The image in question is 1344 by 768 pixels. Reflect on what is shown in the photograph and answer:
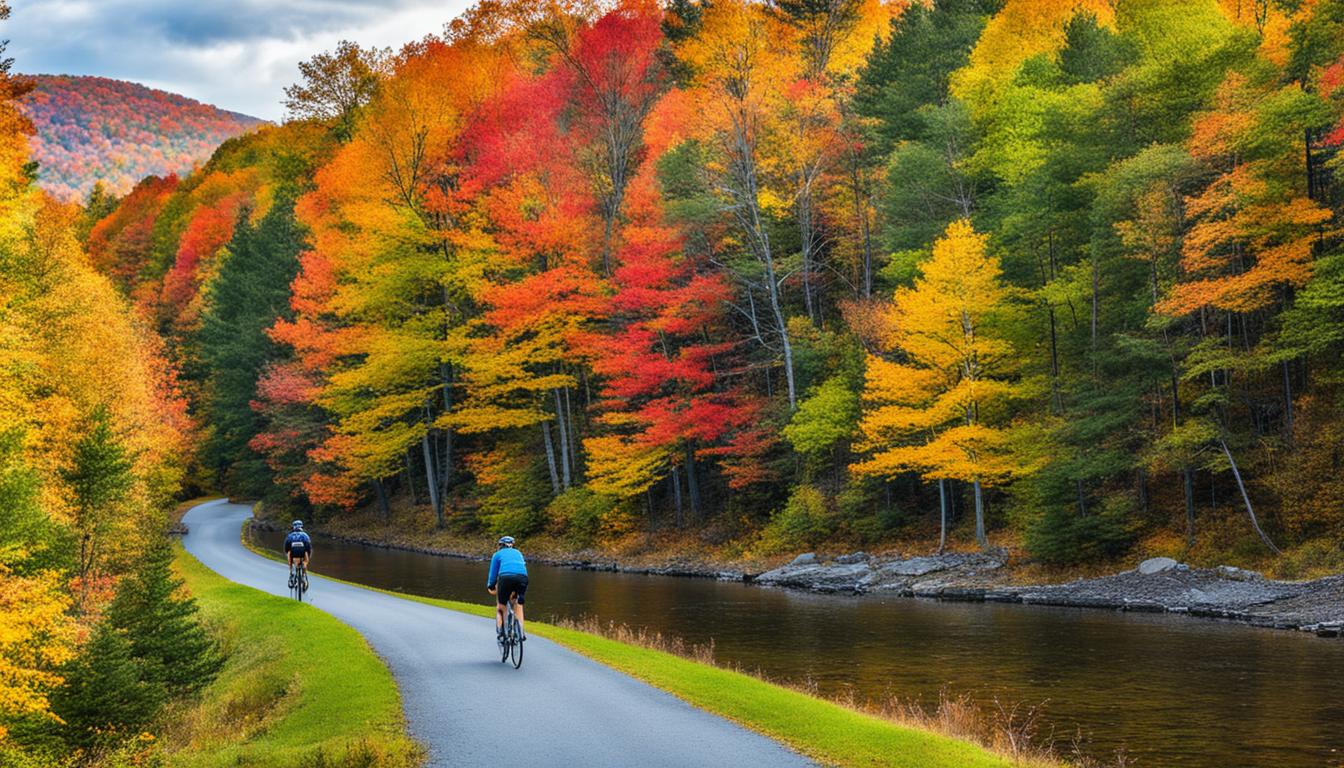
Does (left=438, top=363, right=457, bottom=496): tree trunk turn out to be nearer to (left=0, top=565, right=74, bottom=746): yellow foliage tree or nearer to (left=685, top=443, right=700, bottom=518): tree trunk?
(left=685, top=443, right=700, bottom=518): tree trunk

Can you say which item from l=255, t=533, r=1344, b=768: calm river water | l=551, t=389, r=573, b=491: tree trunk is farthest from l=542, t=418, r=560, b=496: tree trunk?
l=255, t=533, r=1344, b=768: calm river water

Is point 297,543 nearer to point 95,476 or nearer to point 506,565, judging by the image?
point 95,476

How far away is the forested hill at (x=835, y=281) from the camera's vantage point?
1126 inches

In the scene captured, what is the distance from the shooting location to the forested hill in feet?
93.8

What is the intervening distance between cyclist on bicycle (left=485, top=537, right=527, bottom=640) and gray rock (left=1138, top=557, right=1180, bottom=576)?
19.6m

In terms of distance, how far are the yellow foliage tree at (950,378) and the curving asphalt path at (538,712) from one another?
57.0ft

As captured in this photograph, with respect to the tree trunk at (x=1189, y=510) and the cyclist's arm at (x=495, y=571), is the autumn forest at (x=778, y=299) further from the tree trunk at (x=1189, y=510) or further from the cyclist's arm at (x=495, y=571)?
the cyclist's arm at (x=495, y=571)

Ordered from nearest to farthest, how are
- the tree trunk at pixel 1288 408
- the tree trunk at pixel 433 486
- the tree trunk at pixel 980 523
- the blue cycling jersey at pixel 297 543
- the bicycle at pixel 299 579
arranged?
1. the blue cycling jersey at pixel 297 543
2. the bicycle at pixel 299 579
3. the tree trunk at pixel 1288 408
4. the tree trunk at pixel 980 523
5. the tree trunk at pixel 433 486

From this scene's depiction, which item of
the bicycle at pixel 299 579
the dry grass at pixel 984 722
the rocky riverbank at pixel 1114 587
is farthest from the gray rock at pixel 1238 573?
the bicycle at pixel 299 579

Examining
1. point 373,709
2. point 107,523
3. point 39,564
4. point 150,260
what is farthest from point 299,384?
point 150,260

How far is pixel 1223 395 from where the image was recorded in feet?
91.1

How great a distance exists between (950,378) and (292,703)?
82.7 feet

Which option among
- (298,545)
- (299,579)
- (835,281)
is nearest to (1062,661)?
(298,545)

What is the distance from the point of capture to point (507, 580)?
52.0 ft
